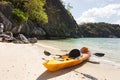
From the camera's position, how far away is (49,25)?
5278cm

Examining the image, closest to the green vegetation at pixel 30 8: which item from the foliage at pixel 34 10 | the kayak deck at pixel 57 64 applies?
the foliage at pixel 34 10

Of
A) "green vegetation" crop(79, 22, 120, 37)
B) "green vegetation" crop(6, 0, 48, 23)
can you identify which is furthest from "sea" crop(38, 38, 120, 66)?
"green vegetation" crop(79, 22, 120, 37)

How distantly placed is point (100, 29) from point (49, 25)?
66.4 meters

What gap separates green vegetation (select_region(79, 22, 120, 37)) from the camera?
106438mm

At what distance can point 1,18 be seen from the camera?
2959 cm

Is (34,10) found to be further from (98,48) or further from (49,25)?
(98,48)

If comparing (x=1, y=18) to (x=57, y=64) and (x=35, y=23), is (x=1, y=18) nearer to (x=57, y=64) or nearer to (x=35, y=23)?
(x=35, y=23)

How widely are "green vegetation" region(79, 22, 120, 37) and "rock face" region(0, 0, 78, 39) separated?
38.3m

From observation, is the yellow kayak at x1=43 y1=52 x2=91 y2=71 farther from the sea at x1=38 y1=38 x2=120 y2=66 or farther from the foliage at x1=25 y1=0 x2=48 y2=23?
the foliage at x1=25 y1=0 x2=48 y2=23

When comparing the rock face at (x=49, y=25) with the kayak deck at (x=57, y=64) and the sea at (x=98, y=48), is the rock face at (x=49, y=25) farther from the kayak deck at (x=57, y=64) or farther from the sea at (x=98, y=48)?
the kayak deck at (x=57, y=64)

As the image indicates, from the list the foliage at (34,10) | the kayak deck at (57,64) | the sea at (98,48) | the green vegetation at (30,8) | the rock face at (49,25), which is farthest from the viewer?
the foliage at (34,10)

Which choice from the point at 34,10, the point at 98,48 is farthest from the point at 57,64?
the point at 34,10

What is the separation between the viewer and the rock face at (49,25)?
31.5 metres

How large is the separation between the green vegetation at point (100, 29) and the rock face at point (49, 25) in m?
38.3
